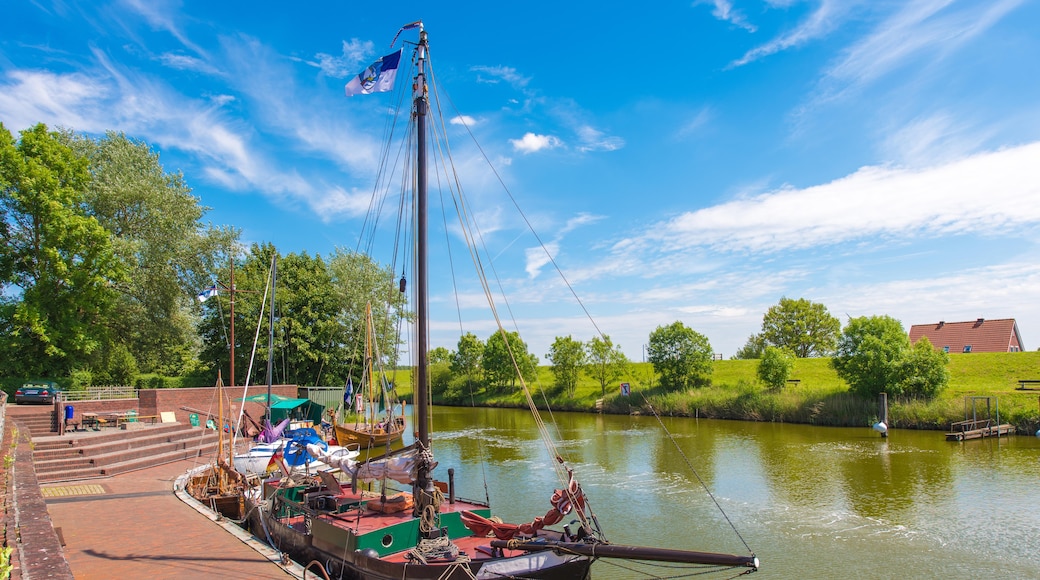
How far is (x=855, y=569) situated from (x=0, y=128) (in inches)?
1618

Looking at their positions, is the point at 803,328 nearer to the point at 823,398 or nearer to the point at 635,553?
the point at 823,398

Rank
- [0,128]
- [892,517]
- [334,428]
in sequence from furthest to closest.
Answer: [334,428] < [0,128] < [892,517]

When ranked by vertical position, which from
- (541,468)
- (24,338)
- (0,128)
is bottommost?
(541,468)

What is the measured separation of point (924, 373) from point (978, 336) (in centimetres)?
3267

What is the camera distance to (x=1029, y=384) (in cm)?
4238

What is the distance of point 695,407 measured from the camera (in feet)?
174

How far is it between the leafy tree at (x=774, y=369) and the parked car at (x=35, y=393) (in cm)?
4978

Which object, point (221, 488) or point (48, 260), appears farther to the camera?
point (48, 260)

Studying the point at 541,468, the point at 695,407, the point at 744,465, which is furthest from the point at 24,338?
the point at 695,407

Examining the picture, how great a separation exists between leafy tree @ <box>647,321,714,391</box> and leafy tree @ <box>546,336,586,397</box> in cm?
1013

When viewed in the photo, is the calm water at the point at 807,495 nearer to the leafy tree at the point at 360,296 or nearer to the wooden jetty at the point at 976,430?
the wooden jetty at the point at 976,430

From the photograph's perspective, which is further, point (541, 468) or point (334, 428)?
point (334, 428)

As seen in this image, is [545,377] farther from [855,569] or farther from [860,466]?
[855,569]

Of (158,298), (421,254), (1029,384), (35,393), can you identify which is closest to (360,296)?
(158,298)
